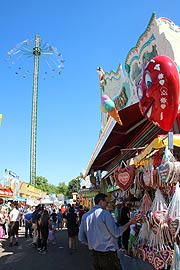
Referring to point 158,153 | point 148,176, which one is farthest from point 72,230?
point 158,153

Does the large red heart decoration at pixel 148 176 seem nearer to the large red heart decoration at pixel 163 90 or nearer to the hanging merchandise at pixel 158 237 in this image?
the hanging merchandise at pixel 158 237

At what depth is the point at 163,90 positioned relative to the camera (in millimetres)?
4691

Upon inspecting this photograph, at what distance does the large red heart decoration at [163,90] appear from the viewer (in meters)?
4.61

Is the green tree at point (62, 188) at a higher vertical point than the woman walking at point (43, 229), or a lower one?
higher

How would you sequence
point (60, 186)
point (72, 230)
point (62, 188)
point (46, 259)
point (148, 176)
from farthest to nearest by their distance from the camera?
point (60, 186)
point (62, 188)
point (72, 230)
point (46, 259)
point (148, 176)

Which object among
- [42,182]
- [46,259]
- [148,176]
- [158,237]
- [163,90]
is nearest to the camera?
[163,90]

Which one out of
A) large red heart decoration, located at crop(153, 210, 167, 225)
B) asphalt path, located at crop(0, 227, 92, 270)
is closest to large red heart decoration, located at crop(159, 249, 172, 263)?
large red heart decoration, located at crop(153, 210, 167, 225)

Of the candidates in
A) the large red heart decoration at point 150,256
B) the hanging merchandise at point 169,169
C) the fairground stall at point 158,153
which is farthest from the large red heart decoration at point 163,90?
the large red heart decoration at point 150,256

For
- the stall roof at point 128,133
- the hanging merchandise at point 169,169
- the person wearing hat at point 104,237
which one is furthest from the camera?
the stall roof at point 128,133

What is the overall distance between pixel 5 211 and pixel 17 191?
15.2 meters

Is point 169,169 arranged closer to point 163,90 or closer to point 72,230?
point 163,90

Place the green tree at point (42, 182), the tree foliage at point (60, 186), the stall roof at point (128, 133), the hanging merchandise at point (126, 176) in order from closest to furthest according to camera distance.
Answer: the hanging merchandise at point (126, 176) < the stall roof at point (128, 133) < the tree foliage at point (60, 186) < the green tree at point (42, 182)

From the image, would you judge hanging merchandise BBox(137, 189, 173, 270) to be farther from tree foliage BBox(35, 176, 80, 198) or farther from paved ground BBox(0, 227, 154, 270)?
tree foliage BBox(35, 176, 80, 198)

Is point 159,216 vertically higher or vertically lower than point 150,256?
higher
